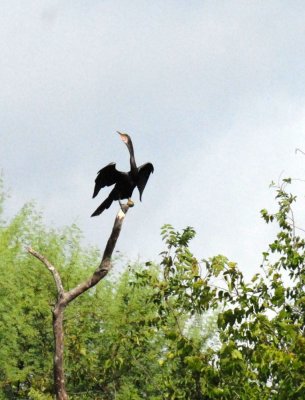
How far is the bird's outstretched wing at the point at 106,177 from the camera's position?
13.6 metres

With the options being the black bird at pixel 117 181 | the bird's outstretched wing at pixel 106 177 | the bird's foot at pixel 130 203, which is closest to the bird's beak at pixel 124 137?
the black bird at pixel 117 181

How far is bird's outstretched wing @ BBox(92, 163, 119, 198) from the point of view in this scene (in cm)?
Result: 1359

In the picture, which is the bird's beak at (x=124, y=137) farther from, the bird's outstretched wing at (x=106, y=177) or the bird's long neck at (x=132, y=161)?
the bird's outstretched wing at (x=106, y=177)

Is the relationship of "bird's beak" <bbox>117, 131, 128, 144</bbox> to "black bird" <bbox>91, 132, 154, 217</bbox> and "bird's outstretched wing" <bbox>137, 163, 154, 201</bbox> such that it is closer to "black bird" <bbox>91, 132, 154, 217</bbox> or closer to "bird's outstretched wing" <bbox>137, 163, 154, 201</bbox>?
"black bird" <bbox>91, 132, 154, 217</bbox>

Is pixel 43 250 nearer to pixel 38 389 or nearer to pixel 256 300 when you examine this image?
pixel 38 389

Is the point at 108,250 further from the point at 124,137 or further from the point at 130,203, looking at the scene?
the point at 124,137

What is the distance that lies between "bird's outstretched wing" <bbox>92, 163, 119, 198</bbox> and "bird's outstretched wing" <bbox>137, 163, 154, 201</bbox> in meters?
0.44

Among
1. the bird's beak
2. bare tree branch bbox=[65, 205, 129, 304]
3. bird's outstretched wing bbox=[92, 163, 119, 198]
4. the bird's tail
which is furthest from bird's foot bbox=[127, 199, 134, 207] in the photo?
the bird's beak

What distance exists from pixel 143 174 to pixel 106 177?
76 cm

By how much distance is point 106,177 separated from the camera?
13688mm

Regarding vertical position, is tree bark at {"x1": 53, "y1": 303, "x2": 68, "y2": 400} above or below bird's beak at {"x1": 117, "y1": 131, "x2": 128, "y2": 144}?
below

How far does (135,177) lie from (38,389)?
16.0 meters

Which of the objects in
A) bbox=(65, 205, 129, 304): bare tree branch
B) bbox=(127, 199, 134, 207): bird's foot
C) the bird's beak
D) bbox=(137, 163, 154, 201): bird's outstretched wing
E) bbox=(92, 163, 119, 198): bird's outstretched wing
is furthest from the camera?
bbox=(137, 163, 154, 201): bird's outstretched wing

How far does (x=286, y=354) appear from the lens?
13219 millimetres
